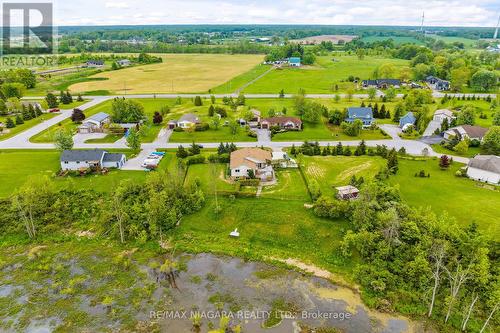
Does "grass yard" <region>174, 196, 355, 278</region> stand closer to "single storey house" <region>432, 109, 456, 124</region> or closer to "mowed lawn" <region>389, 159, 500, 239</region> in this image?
"mowed lawn" <region>389, 159, 500, 239</region>

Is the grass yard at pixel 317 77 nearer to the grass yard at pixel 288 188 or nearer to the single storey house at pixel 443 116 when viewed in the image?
the single storey house at pixel 443 116

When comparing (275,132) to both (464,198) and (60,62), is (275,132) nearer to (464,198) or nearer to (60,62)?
(464,198)

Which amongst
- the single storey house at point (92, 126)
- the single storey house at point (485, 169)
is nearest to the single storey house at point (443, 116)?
the single storey house at point (485, 169)

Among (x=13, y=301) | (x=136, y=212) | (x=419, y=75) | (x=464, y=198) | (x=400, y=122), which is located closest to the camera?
(x=13, y=301)

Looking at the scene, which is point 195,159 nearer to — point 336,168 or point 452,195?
point 336,168

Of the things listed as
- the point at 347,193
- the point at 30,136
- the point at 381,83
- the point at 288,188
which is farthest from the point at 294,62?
the point at 347,193

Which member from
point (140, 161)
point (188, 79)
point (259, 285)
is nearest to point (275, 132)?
point (140, 161)

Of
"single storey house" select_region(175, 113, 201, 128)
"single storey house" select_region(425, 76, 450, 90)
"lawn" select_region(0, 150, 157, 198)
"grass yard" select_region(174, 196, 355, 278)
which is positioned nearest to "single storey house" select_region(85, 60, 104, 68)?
"single storey house" select_region(175, 113, 201, 128)
